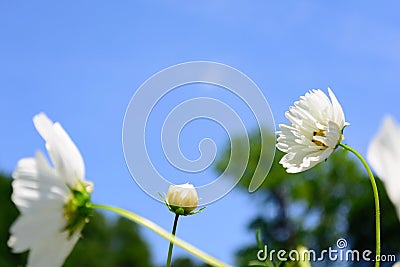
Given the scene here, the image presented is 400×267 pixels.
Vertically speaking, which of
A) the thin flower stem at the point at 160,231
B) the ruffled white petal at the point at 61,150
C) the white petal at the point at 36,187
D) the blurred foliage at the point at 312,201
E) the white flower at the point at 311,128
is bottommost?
the thin flower stem at the point at 160,231

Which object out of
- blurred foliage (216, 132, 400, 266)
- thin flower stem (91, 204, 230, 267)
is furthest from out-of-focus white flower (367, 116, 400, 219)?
blurred foliage (216, 132, 400, 266)

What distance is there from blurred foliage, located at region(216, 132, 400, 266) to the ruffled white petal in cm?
1055

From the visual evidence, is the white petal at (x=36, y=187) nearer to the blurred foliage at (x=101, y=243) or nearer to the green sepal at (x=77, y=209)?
the green sepal at (x=77, y=209)

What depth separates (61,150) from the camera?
0.45m

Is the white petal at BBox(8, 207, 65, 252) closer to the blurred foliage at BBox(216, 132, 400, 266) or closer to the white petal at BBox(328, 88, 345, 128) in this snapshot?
the white petal at BBox(328, 88, 345, 128)

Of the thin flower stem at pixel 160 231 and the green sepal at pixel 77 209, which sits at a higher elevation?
the green sepal at pixel 77 209

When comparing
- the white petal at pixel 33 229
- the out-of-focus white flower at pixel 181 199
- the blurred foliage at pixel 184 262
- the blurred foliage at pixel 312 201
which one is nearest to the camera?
the white petal at pixel 33 229

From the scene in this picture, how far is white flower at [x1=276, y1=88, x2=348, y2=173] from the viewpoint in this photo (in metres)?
0.59

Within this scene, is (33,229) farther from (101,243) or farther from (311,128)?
(101,243)

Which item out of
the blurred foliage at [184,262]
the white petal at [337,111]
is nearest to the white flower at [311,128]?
the white petal at [337,111]

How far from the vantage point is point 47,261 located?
0.43m

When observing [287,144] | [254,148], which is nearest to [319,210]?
[254,148]

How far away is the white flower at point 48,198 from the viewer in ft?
1.42

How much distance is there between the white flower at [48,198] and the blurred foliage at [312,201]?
10.6 meters
